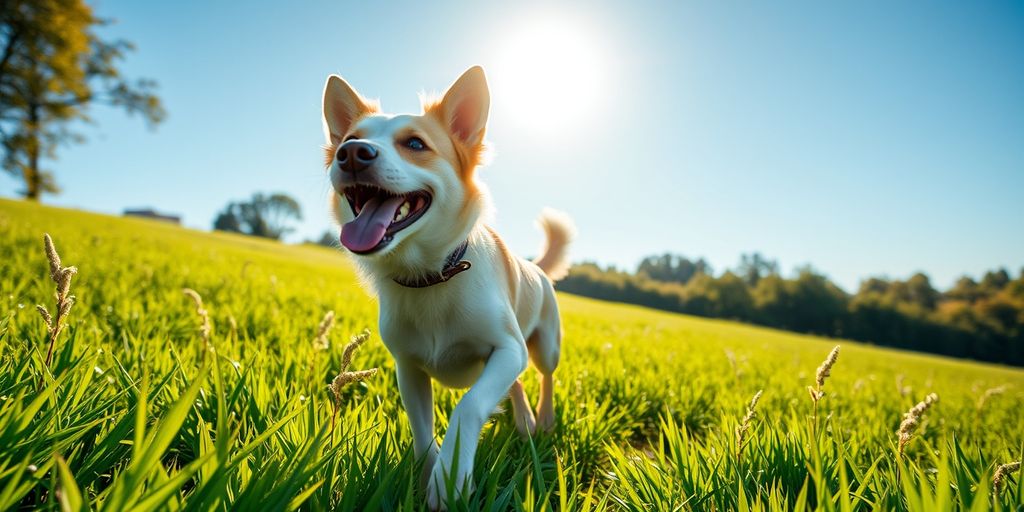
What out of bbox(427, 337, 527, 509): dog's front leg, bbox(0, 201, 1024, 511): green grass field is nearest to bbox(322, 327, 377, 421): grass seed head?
bbox(0, 201, 1024, 511): green grass field

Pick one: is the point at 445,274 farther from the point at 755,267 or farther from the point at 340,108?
the point at 755,267

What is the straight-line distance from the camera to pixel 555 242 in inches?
176

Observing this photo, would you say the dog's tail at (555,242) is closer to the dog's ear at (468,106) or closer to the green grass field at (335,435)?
the green grass field at (335,435)

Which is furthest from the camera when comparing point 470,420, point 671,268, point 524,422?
point 671,268

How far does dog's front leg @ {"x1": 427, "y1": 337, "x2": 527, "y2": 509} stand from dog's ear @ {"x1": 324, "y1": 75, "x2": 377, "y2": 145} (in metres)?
1.72

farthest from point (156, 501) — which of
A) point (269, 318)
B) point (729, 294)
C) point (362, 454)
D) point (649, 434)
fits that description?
point (729, 294)

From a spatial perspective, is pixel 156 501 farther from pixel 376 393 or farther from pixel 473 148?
pixel 473 148

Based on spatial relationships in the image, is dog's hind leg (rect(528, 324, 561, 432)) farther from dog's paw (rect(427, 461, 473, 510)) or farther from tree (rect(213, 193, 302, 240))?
tree (rect(213, 193, 302, 240))

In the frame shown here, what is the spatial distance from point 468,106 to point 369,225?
3.36ft

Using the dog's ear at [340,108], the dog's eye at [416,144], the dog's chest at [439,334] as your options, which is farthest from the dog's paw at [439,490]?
the dog's ear at [340,108]

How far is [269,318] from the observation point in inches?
174

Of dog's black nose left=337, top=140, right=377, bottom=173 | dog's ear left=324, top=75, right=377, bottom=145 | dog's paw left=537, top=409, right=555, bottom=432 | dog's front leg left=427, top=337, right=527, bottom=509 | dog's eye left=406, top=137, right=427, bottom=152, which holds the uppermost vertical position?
dog's ear left=324, top=75, right=377, bottom=145

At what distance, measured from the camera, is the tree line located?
62.3 m

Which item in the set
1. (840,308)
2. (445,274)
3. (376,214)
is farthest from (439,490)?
(840,308)
